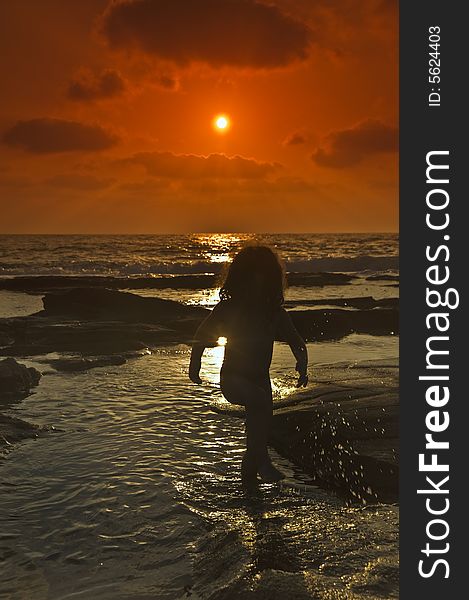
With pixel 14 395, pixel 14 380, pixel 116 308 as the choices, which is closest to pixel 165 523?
pixel 14 395

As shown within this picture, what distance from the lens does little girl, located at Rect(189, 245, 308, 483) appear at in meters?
5.53

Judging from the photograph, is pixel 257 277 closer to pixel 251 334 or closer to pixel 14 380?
pixel 251 334

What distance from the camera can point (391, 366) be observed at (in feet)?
34.4

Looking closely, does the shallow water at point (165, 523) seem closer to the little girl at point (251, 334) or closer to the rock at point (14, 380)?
the little girl at point (251, 334)

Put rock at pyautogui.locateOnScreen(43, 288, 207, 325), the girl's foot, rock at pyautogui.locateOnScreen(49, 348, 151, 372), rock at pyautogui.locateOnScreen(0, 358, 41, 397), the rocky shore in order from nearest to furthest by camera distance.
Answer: the girl's foot, the rocky shore, rock at pyautogui.locateOnScreen(0, 358, 41, 397), rock at pyautogui.locateOnScreen(49, 348, 151, 372), rock at pyautogui.locateOnScreen(43, 288, 207, 325)

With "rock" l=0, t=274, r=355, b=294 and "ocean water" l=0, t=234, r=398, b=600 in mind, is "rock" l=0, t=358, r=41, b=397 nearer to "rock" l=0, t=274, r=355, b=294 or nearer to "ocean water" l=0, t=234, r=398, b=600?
"ocean water" l=0, t=234, r=398, b=600

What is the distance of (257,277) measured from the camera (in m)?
5.56

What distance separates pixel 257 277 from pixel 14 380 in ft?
17.2

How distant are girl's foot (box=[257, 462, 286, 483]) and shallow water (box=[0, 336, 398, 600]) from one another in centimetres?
7

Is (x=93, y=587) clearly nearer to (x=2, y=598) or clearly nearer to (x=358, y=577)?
(x=2, y=598)

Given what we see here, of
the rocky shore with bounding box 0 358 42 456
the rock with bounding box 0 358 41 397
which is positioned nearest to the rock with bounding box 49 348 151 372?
the rocky shore with bounding box 0 358 42 456

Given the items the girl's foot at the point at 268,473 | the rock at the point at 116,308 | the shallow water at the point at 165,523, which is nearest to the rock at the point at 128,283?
the rock at the point at 116,308

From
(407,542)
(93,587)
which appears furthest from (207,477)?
(407,542)

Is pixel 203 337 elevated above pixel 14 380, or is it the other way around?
pixel 203 337
